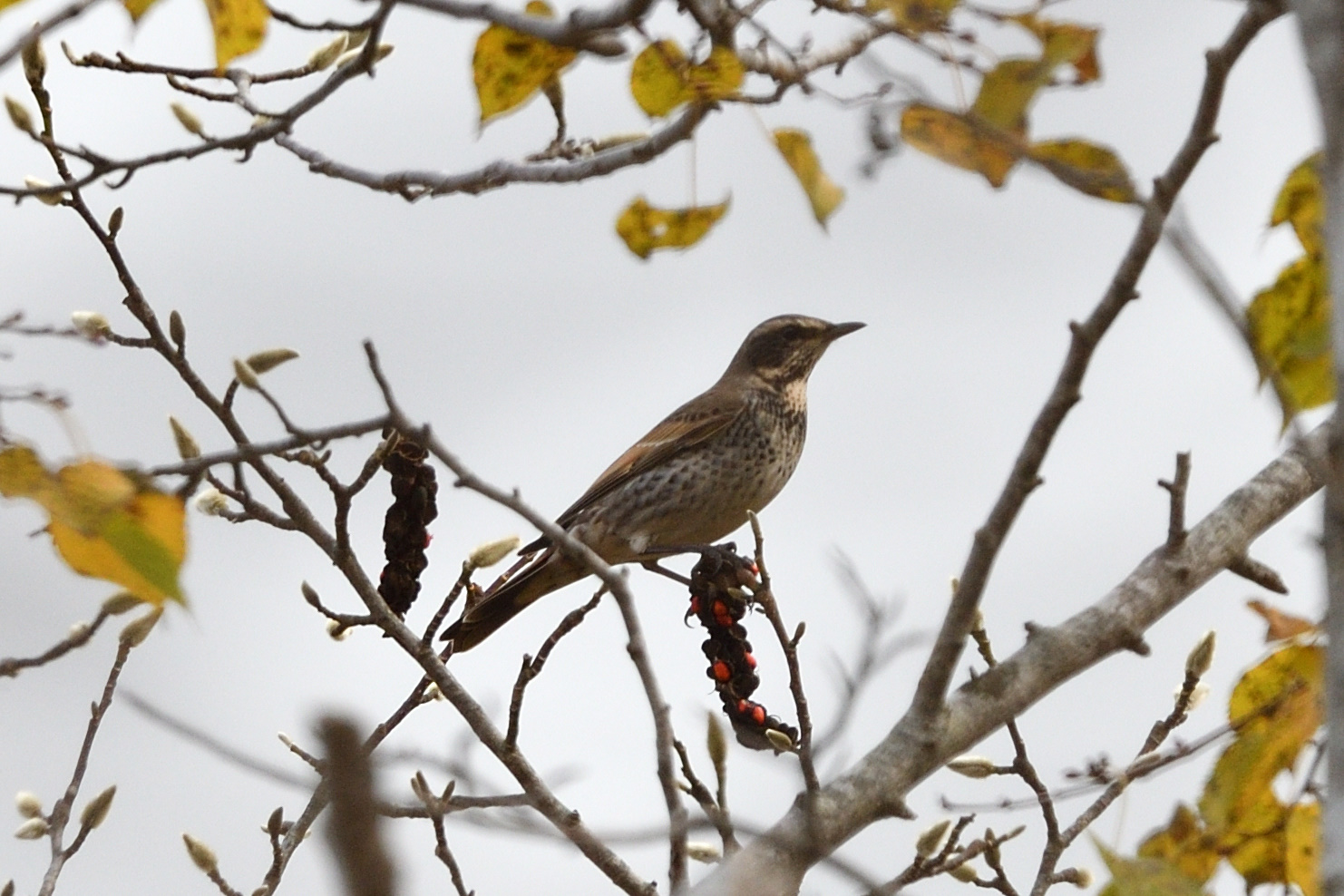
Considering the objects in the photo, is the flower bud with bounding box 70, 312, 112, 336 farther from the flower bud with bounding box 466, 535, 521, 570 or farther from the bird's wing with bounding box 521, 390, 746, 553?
the bird's wing with bounding box 521, 390, 746, 553

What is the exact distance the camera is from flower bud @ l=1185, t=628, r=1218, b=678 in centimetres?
475

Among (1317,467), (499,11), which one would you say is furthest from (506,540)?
(1317,467)

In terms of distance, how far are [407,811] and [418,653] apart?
57 centimetres

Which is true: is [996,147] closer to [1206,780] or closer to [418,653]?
[1206,780]

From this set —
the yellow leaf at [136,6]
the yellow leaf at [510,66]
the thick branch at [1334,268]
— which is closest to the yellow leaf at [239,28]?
the yellow leaf at [136,6]

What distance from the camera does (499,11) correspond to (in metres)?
3.27

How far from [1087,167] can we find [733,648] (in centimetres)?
265

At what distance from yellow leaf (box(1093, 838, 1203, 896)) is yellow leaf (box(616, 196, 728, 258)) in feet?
5.97

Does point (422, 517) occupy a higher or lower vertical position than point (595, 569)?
higher

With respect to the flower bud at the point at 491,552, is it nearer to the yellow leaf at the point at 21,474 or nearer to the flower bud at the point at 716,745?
the flower bud at the point at 716,745

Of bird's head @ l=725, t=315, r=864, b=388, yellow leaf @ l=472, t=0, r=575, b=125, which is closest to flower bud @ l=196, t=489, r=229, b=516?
yellow leaf @ l=472, t=0, r=575, b=125

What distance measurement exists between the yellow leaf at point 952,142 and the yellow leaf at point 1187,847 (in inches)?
46.7

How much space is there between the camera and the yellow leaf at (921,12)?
279cm

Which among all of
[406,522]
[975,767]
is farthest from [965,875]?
[406,522]
